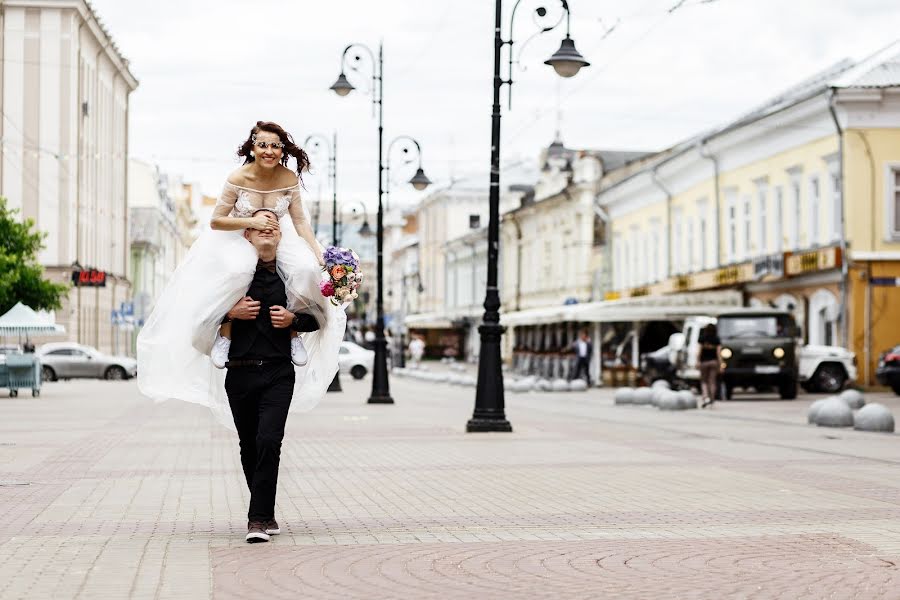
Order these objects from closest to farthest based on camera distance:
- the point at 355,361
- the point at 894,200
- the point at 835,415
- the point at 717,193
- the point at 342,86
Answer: the point at 835,415
the point at 342,86
the point at 894,200
the point at 717,193
the point at 355,361

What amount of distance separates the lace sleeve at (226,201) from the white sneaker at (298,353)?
78 cm

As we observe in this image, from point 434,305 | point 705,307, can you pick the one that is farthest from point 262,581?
point 434,305

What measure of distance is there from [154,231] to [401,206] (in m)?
59.9

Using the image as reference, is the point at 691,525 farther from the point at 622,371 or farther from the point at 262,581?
the point at 622,371

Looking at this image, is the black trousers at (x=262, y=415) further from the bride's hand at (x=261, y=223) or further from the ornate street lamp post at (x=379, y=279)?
the ornate street lamp post at (x=379, y=279)

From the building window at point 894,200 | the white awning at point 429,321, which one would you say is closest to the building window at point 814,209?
the building window at point 894,200

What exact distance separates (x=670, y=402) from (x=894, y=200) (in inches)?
507

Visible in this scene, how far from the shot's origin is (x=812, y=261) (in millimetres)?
38125

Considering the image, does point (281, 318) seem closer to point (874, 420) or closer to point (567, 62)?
point (567, 62)

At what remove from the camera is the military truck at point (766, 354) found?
1320 inches

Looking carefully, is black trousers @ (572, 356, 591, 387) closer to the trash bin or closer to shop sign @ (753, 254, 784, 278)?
shop sign @ (753, 254, 784, 278)

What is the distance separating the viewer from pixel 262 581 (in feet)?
23.2

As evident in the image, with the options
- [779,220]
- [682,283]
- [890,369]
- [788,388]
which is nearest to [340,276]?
[890,369]

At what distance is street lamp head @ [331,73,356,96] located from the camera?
3088cm
